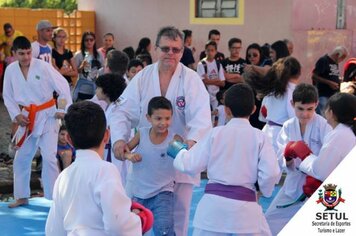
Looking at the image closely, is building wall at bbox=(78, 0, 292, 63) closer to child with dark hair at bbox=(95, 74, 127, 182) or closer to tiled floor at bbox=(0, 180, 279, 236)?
tiled floor at bbox=(0, 180, 279, 236)

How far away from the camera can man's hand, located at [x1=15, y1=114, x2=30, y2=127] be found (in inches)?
261

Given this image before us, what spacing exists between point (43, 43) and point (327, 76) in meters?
4.10

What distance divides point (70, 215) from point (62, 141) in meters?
4.46

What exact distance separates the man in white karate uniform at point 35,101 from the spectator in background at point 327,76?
14.7 feet

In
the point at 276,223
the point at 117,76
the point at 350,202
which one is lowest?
the point at 276,223

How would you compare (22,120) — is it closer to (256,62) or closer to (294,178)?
(294,178)

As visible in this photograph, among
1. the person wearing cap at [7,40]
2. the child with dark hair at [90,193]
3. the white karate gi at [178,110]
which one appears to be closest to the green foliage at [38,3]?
the person wearing cap at [7,40]

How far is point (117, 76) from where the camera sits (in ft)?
19.2

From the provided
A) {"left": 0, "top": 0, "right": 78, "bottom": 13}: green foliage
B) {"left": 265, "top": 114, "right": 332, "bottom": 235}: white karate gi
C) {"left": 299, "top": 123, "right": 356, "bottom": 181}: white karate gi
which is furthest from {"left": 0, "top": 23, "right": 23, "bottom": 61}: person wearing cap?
{"left": 0, "top": 0, "right": 78, "bottom": 13}: green foliage

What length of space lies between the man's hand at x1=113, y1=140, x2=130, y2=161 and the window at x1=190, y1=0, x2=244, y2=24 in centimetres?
881

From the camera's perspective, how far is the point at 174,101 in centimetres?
474

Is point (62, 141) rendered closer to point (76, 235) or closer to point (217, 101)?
point (217, 101)

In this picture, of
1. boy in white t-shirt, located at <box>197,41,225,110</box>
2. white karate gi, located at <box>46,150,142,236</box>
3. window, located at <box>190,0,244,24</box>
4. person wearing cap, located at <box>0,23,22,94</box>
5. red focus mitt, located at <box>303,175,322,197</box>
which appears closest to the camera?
white karate gi, located at <box>46,150,142,236</box>

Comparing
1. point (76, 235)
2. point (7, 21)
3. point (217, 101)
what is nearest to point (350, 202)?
point (76, 235)
